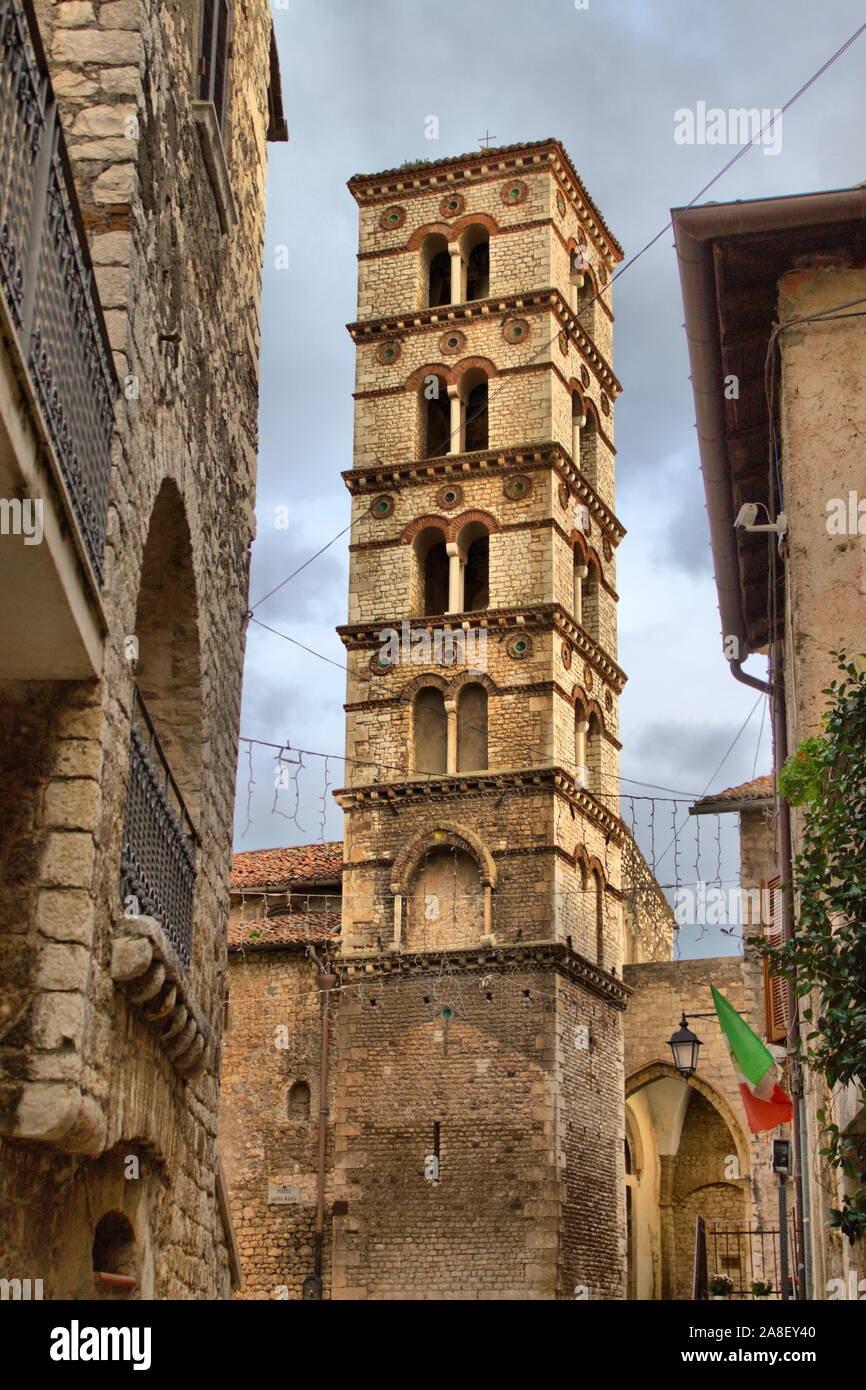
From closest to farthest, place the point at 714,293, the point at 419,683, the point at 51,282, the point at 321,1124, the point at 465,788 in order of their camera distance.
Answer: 1. the point at 51,282
2. the point at 714,293
3. the point at 321,1124
4. the point at 465,788
5. the point at 419,683

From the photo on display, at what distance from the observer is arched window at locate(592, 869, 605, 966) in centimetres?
2788

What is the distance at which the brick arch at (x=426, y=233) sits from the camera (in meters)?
31.7

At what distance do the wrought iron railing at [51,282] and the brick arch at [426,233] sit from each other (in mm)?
27356

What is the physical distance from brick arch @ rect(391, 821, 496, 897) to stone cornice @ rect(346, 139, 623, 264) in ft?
44.6

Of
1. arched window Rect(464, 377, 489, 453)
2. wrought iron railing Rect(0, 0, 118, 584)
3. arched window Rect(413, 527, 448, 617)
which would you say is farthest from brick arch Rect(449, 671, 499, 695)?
wrought iron railing Rect(0, 0, 118, 584)

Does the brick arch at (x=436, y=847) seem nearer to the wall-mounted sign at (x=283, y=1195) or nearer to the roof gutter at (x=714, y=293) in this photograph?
the wall-mounted sign at (x=283, y=1195)

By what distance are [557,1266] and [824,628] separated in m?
17.3

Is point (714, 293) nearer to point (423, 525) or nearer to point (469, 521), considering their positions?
point (469, 521)

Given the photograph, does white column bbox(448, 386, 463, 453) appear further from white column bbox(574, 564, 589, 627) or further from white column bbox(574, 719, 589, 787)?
white column bbox(574, 719, 589, 787)

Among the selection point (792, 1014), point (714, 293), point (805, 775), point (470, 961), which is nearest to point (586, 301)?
point (470, 961)

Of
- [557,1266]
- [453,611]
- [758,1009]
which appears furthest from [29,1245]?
[758,1009]

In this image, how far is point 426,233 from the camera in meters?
31.8

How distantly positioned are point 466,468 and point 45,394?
82.9 ft

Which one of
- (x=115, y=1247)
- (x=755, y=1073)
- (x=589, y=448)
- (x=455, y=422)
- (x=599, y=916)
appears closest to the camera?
(x=115, y=1247)
